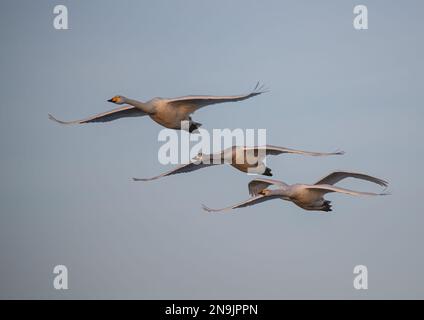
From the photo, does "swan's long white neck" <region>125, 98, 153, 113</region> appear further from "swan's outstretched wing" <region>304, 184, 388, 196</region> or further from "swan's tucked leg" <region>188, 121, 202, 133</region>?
"swan's outstretched wing" <region>304, 184, 388, 196</region>

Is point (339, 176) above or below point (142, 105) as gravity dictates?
below

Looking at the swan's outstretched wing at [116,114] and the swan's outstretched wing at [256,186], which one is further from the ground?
the swan's outstretched wing at [116,114]

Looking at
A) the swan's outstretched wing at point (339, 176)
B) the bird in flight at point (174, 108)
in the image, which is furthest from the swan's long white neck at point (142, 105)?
the swan's outstretched wing at point (339, 176)

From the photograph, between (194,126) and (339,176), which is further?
(339,176)

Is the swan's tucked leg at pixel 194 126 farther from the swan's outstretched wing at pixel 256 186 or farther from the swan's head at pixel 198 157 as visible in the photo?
the swan's outstretched wing at pixel 256 186

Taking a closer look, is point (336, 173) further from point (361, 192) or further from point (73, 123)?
point (73, 123)

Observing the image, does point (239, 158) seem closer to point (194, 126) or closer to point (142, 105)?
point (194, 126)

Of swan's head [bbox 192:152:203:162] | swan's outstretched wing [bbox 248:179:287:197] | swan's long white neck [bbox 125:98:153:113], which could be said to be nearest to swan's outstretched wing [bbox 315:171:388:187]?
swan's outstretched wing [bbox 248:179:287:197]

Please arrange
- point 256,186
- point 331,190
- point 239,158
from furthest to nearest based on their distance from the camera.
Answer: point 256,186, point 239,158, point 331,190

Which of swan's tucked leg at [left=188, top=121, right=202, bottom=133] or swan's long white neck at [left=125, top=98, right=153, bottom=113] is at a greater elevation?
swan's long white neck at [left=125, top=98, right=153, bottom=113]

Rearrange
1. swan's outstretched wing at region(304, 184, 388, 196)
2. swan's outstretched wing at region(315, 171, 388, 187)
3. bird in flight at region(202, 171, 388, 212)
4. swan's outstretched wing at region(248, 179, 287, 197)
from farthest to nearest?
swan's outstretched wing at region(248, 179, 287, 197), swan's outstretched wing at region(315, 171, 388, 187), bird in flight at region(202, 171, 388, 212), swan's outstretched wing at region(304, 184, 388, 196)

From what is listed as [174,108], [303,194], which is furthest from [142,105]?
[303,194]

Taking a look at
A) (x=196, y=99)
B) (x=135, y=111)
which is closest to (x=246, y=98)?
(x=196, y=99)

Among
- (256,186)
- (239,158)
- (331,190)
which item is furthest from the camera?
(256,186)
